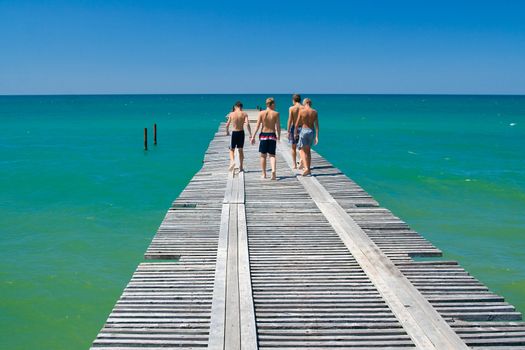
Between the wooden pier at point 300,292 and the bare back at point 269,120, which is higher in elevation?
the bare back at point 269,120

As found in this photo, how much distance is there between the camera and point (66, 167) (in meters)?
23.3

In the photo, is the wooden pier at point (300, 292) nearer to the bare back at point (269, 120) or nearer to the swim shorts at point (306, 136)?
the bare back at point (269, 120)

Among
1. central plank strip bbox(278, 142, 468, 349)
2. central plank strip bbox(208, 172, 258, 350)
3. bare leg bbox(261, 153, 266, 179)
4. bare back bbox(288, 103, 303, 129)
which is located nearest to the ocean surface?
central plank strip bbox(208, 172, 258, 350)

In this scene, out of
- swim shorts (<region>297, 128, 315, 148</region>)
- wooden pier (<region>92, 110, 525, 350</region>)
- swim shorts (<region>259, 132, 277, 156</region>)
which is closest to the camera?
wooden pier (<region>92, 110, 525, 350</region>)

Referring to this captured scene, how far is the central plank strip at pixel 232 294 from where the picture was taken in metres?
4.37

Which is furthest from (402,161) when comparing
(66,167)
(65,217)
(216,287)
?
(216,287)

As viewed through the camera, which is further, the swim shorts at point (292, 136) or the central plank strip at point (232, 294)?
the swim shorts at point (292, 136)

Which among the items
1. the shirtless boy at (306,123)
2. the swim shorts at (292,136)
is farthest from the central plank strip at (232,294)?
the swim shorts at (292,136)

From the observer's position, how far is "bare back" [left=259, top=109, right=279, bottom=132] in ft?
37.1

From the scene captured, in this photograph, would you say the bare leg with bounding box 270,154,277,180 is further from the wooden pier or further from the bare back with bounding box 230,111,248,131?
the wooden pier

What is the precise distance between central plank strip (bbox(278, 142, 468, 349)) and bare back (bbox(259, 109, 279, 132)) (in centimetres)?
330

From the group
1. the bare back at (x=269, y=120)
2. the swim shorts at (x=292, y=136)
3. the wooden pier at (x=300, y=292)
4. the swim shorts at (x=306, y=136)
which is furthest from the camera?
the swim shorts at (x=292, y=136)

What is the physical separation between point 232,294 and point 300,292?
2.26ft

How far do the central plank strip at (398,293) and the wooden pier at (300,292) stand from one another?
0.04 feet
